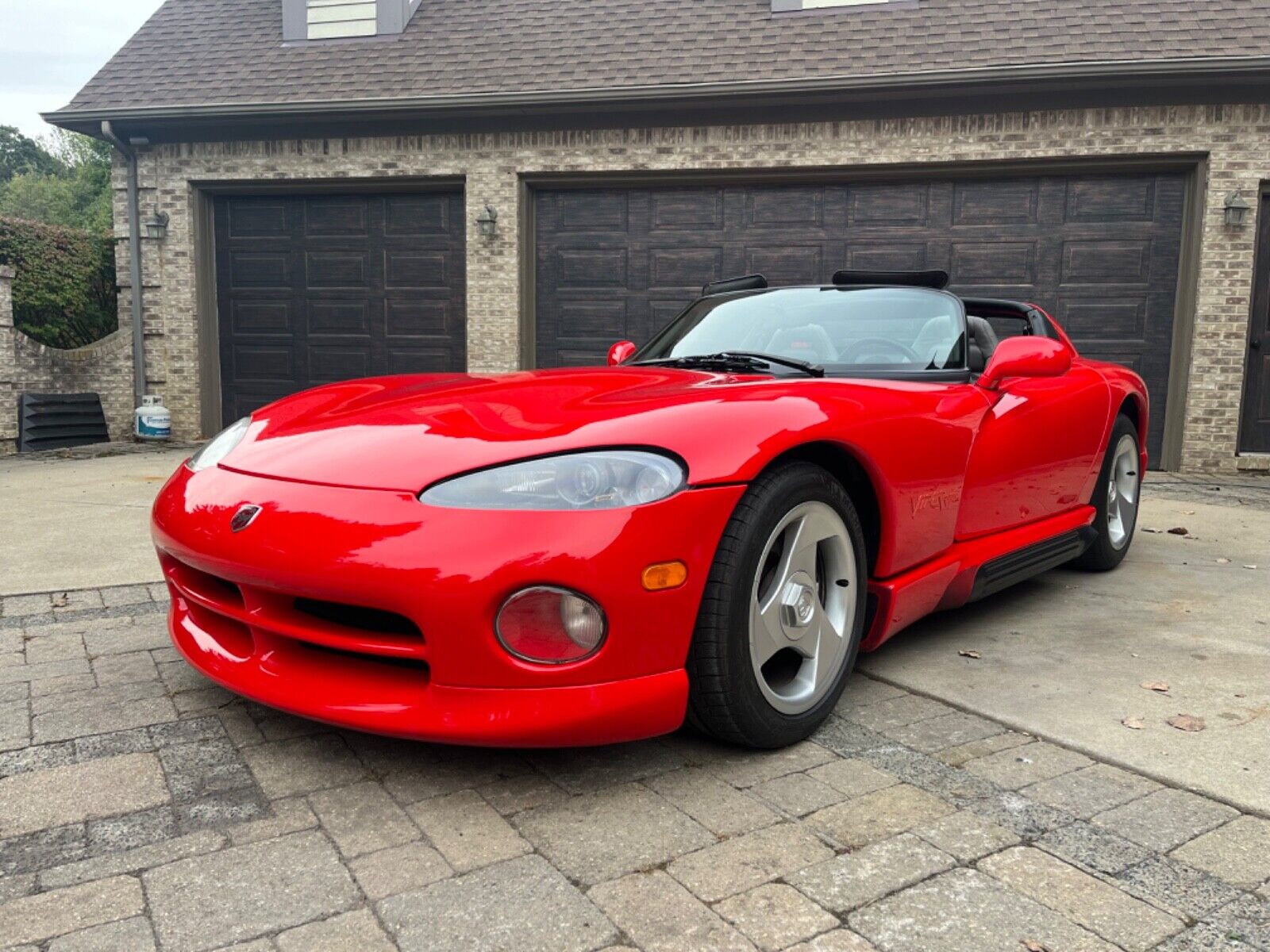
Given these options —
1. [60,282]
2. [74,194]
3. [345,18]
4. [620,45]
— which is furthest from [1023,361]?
[74,194]

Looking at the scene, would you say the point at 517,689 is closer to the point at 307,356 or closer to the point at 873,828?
the point at 873,828

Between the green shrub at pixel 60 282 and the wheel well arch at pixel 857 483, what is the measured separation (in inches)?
391

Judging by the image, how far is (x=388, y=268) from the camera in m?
10.2

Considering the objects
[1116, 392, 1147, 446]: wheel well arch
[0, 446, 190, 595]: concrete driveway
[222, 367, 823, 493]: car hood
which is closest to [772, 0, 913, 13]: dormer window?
[1116, 392, 1147, 446]: wheel well arch

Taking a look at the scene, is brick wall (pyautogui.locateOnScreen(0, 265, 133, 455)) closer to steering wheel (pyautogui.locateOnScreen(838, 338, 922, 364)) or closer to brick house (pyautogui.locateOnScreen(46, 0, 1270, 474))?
brick house (pyautogui.locateOnScreen(46, 0, 1270, 474))

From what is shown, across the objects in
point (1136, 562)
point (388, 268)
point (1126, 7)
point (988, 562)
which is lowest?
point (1136, 562)

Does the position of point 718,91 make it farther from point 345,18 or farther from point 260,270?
point 260,270

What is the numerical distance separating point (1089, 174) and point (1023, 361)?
6677 millimetres

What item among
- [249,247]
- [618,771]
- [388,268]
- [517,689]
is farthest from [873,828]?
[249,247]

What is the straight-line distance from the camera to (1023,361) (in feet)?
10.5

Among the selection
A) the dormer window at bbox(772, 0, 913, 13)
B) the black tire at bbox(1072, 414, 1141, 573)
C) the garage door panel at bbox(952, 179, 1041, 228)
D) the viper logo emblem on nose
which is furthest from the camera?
the dormer window at bbox(772, 0, 913, 13)

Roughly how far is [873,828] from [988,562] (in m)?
1.47

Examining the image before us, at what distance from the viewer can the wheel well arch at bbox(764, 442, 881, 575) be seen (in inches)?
99.9

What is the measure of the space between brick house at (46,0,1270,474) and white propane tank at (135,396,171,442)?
254 mm
